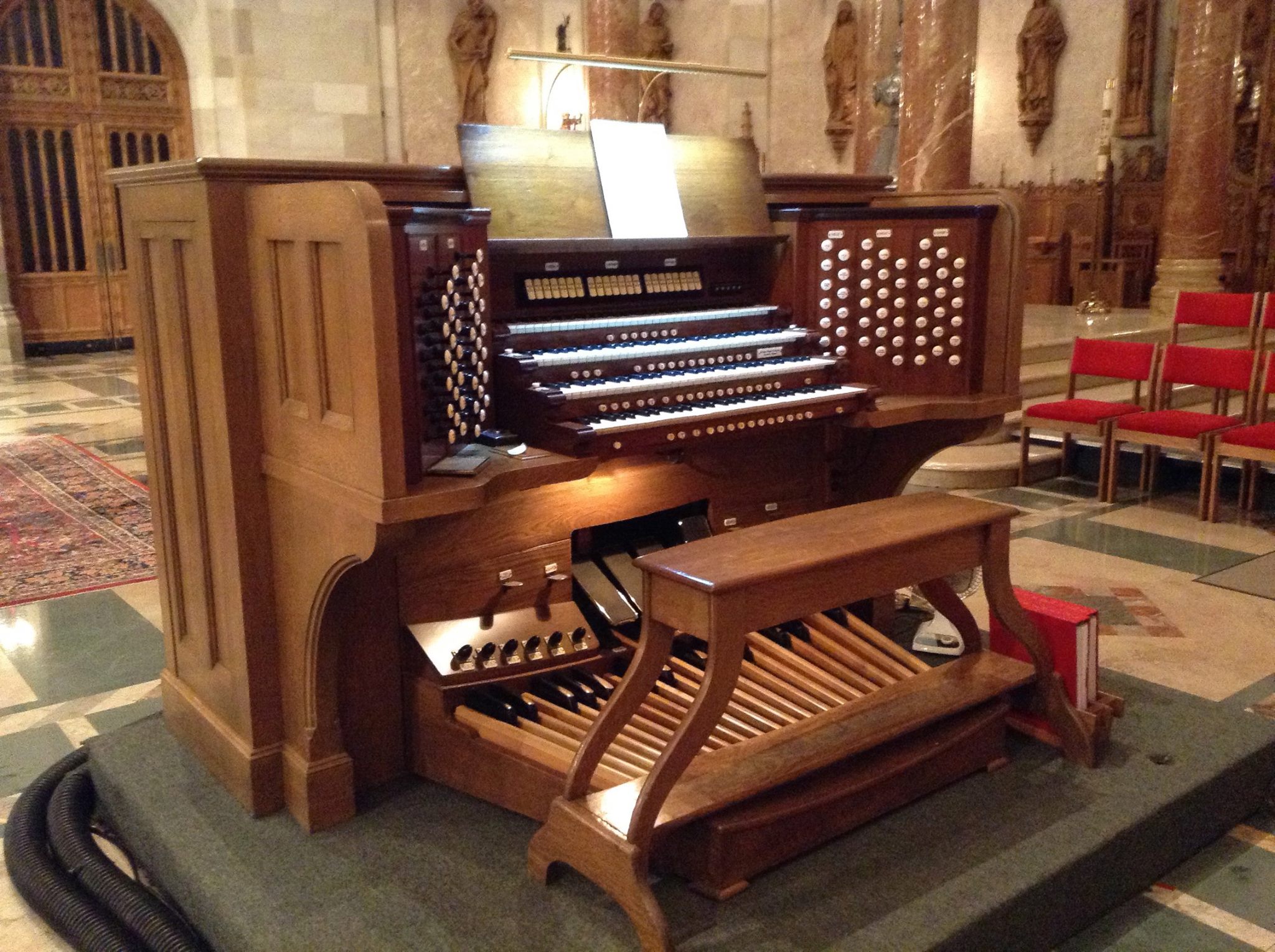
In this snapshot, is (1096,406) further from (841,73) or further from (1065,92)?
(841,73)

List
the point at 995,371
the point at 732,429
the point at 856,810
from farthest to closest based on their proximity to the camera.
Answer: the point at 995,371 < the point at 732,429 < the point at 856,810

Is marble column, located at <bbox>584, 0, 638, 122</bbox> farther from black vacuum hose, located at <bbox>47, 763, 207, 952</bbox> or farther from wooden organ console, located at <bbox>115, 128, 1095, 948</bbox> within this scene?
black vacuum hose, located at <bbox>47, 763, 207, 952</bbox>

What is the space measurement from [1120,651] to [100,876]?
305 centimetres

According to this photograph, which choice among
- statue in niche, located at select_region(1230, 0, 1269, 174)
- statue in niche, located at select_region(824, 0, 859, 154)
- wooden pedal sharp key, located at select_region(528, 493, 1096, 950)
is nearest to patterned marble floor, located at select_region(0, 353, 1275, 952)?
wooden pedal sharp key, located at select_region(528, 493, 1096, 950)

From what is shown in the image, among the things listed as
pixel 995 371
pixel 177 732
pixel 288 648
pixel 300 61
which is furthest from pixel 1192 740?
pixel 300 61

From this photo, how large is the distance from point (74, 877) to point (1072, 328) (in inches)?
318

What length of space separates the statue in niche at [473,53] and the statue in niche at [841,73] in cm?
366

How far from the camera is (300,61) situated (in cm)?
1038

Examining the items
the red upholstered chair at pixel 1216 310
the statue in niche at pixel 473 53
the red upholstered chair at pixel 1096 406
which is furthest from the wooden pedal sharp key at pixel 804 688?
the statue in niche at pixel 473 53

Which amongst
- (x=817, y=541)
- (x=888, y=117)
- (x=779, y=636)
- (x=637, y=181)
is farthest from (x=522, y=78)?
(x=817, y=541)

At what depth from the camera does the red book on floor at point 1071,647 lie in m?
2.67

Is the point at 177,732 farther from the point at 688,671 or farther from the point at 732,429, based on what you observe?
the point at 732,429

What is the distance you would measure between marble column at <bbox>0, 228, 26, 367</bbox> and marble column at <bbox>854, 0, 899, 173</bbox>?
26.7ft

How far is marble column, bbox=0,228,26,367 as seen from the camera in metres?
10.8
